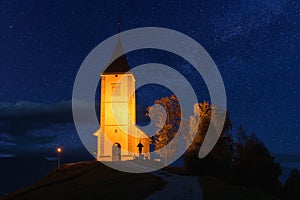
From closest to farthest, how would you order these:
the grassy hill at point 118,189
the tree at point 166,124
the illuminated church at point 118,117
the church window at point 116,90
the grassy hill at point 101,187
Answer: the grassy hill at point 118,189 → the grassy hill at point 101,187 → the tree at point 166,124 → the illuminated church at point 118,117 → the church window at point 116,90

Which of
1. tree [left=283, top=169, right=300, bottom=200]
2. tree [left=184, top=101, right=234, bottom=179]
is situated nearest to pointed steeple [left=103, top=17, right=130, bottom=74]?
tree [left=184, top=101, right=234, bottom=179]

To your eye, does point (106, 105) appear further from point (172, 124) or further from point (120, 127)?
point (172, 124)

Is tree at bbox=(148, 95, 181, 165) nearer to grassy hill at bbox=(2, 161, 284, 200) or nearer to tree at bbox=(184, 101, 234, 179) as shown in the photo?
tree at bbox=(184, 101, 234, 179)

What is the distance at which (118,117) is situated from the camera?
55.2 meters

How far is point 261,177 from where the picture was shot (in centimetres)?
3619

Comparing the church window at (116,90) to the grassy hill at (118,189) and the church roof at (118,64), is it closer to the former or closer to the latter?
the church roof at (118,64)

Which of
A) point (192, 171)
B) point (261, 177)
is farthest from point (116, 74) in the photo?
point (261, 177)

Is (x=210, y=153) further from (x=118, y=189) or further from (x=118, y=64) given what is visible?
(x=118, y=64)

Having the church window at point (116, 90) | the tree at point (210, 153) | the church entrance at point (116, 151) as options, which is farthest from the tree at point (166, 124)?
the church window at point (116, 90)

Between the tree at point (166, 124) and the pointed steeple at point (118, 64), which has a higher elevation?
the pointed steeple at point (118, 64)

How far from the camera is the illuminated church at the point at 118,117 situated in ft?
175

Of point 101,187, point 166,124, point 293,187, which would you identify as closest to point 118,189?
point 101,187

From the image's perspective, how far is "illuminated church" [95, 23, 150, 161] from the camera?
53250 mm

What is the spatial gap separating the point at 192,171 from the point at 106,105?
78.2 ft
